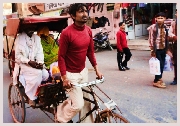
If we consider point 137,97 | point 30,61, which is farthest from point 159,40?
point 30,61

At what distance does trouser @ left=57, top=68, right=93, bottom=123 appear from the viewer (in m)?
3.35

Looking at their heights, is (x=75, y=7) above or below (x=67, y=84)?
above

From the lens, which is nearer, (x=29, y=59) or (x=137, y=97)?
(x=29, y=59)

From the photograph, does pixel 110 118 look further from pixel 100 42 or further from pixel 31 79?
pixel 100 42

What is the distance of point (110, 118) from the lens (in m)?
3.09

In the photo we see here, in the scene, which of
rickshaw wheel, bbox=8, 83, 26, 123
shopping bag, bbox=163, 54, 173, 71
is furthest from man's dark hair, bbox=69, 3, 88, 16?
shopping bag, bbox=163, 54, 173, 71

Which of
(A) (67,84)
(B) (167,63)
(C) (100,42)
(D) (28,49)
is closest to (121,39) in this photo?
(B) (167,63)

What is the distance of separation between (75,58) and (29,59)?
3.88 feet

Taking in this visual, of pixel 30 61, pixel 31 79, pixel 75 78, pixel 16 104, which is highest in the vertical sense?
pixel 30 61

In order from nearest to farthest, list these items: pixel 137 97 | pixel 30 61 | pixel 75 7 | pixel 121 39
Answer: pixel 75 7 < pixel 30 61 < pixel 137 97 < pixel 121 39

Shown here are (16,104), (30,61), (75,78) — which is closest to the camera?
(75,78)

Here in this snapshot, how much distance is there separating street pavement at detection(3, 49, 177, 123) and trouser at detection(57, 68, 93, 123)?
3.60ft

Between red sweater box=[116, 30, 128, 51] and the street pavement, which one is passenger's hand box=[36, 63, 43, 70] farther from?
red sweater box=[116, 30, 128, 51]

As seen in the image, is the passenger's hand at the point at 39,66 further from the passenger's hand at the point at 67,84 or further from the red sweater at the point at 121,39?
the red sweater at the point at 121,39
